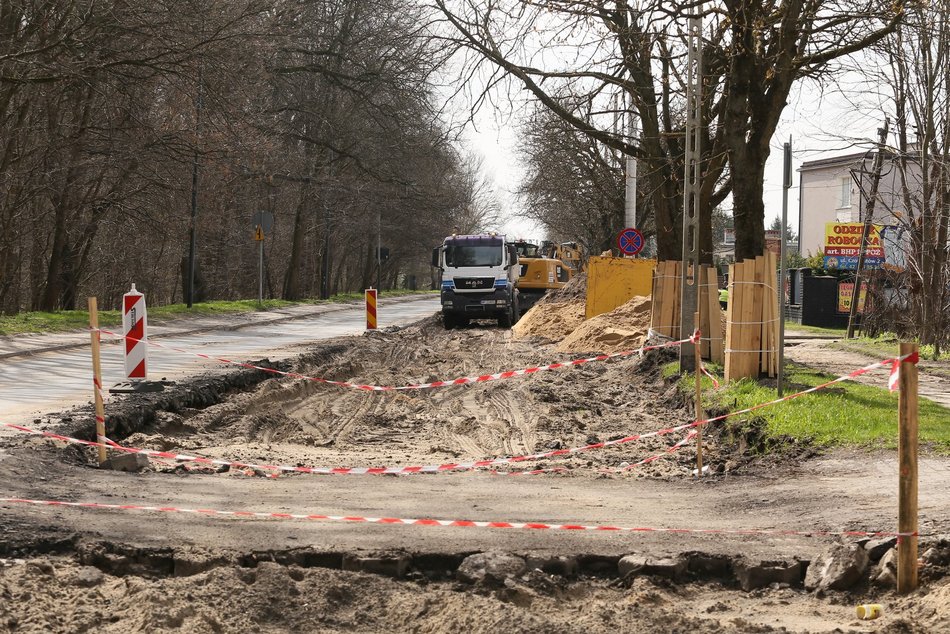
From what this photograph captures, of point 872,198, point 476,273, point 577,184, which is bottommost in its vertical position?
point 476,273

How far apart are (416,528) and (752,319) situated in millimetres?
8110

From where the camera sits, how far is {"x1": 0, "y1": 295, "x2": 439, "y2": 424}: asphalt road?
1308 cm

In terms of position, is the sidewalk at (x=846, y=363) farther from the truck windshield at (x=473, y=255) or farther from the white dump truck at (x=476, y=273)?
the truck windshield at (x=473, y=255)

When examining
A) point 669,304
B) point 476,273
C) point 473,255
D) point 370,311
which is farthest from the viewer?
point 473,255

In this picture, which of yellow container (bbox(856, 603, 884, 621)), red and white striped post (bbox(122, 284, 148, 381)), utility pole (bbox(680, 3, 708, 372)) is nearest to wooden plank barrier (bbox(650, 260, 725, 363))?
utility pole (bbox(680, 3, 708, 372))

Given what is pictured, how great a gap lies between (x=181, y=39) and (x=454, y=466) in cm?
1433

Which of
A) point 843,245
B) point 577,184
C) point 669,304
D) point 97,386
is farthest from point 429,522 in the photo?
point 577,184

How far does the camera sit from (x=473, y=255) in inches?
1266

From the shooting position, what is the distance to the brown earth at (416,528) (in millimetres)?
5340

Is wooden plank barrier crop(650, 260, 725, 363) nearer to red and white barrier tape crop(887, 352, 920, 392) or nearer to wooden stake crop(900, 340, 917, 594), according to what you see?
red and white barrier tape crop(887, 352, 920, 392)

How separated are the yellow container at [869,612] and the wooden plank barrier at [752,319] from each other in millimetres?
8415

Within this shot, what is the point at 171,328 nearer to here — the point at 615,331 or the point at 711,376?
the point at 615,331

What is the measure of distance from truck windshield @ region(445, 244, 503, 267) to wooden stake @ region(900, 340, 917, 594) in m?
26.4

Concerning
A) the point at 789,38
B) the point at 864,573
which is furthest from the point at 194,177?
the point at 864,573
